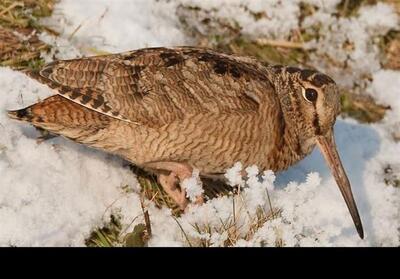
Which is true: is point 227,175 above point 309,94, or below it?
below

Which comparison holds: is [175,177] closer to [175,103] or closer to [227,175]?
[175,103]

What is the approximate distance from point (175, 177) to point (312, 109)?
0.80 m

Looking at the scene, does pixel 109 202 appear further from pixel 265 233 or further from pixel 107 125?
pixel 265 233

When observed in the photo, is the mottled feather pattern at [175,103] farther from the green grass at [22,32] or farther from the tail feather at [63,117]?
the green grass at [22,32]

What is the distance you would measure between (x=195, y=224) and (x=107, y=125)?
2.08 ft

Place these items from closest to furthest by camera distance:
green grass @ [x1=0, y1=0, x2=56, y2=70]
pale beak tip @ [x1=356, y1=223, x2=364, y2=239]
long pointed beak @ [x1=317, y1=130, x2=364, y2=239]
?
pale beak tip @ [x1=356, y1=223, x2=364, y2=239], long pointed beak @ [x1=317, y1=130, x2=364, y2=239], green grass @ [x1=0, y1=0, x2=56, y2=70]

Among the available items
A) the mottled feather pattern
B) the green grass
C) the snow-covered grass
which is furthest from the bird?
the green grass

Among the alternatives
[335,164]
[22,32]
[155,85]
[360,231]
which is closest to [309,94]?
[335,164]

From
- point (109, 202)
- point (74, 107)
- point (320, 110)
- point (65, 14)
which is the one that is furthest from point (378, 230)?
point (65, 14)

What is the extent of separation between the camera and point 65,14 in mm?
5250

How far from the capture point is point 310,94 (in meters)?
4.30

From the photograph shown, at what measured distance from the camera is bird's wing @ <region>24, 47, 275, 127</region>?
386 cm

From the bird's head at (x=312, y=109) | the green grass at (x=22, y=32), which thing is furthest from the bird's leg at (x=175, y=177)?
the green grass at (x=22, y=32)

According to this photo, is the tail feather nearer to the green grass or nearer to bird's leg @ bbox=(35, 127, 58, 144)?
bird's leg @ bbox=(35, 127, 58, 144)
